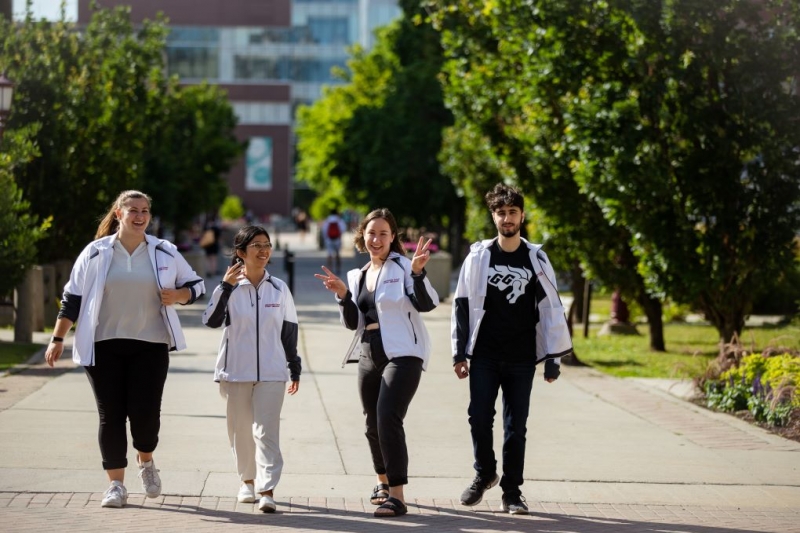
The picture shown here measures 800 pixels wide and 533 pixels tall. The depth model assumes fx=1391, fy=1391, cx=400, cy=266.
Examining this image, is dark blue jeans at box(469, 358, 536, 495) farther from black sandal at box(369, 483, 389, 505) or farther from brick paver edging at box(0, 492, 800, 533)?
black sandal at box(369, 483, 389, 505)

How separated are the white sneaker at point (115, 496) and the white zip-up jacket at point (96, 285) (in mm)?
683

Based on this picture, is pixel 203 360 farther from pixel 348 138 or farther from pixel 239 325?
pixel 348 138

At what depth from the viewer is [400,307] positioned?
296 inches

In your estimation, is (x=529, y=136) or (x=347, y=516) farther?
(x=529, y=136)

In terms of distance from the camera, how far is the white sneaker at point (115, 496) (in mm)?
7422

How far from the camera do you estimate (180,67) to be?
111812mm

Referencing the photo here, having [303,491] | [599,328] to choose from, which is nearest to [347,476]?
[303,491]

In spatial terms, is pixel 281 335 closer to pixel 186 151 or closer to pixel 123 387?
pixel 123 387

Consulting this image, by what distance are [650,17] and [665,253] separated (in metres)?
2.71

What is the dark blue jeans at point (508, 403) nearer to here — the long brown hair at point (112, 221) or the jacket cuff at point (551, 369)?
the jacket cuff at point (551, 369)

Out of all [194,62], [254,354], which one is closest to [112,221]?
[254,354]

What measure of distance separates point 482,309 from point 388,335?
21.8 inches

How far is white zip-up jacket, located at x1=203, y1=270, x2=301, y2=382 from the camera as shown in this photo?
756 cm

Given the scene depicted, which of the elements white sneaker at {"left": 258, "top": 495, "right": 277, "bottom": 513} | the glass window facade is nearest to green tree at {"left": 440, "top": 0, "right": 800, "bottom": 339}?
white sneaker at {"left": 258, "top": 495, "right": 277, "bottom": 513}
